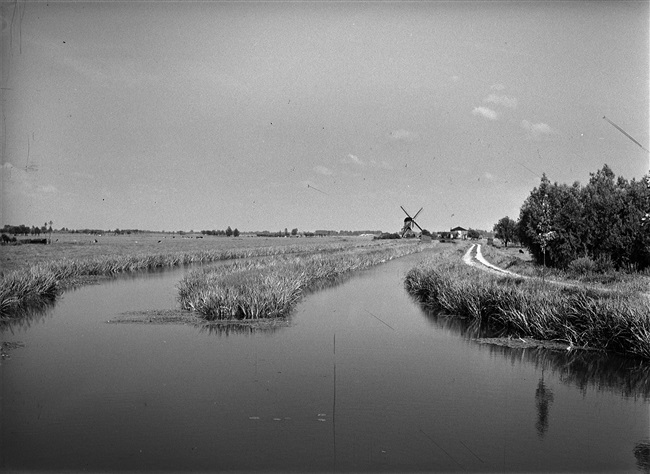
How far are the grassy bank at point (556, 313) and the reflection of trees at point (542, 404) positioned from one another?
2.92 m

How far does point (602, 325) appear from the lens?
14.1 m

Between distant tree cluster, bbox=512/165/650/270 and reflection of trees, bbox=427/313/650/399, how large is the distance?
11.9 metres

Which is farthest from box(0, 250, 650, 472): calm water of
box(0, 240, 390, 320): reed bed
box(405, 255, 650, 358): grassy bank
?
box(0, 240, 390, 320): reed bed

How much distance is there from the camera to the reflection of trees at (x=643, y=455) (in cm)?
776

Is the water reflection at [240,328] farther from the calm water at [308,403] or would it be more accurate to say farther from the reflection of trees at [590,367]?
the reflection of trees at [590,367]

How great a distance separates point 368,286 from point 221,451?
24.0 metres

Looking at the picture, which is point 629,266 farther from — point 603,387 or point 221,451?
point 221,451

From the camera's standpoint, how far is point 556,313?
50.1ft

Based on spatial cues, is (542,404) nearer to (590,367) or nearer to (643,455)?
(643,455)

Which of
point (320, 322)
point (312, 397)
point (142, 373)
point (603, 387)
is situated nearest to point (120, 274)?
point (320, 322)

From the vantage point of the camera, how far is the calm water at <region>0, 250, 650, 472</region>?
7941mm

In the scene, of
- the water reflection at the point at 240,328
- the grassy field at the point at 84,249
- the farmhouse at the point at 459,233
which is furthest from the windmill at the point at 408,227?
the water reflection at the point at 240,328

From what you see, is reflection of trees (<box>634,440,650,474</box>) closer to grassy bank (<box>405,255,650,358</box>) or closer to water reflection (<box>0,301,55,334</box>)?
grassy bank (<box>405,255,650,358</box>)

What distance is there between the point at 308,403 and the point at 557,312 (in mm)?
8709
